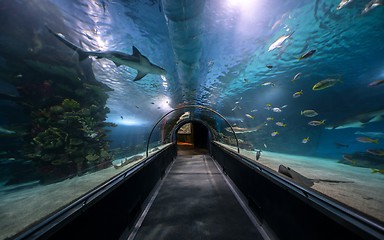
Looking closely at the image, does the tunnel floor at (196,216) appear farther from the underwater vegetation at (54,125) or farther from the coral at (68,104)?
the coral at (68,104)

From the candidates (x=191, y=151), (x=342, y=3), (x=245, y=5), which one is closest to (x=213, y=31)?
(x=245, y=5)

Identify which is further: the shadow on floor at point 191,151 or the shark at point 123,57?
the shadow on floor at point 191,151

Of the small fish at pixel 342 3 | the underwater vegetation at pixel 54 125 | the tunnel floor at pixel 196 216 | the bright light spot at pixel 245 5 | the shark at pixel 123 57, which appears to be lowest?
the tunnel floor at pixel 196 216

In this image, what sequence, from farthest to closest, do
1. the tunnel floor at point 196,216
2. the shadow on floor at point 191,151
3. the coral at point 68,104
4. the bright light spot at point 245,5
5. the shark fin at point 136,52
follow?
1. the shadow on floor at point 191,151
2. the coral at point 68,104
3. the shark fin at point 136,52
4. the bright light spot at point 245,5
5. the tunnel floor at point 196,216

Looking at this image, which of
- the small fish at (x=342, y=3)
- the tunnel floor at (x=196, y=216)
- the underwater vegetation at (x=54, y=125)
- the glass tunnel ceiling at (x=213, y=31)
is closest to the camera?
the tunnel floor at (x=196, y=216)

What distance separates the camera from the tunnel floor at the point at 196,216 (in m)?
3.12

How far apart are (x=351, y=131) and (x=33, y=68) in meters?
75.8

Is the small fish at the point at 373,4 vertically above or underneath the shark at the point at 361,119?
above

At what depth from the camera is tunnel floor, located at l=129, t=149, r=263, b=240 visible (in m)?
3.12

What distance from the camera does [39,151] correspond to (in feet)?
25.7

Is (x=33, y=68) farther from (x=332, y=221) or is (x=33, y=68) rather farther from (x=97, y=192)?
(x=332, y=221)

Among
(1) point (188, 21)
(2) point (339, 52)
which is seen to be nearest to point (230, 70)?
(1) point (188, 21)

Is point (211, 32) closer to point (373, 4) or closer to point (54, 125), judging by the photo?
point (373, 4)

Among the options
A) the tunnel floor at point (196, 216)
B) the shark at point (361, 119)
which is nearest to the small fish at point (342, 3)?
the tunnel floor at point (196, 216)
